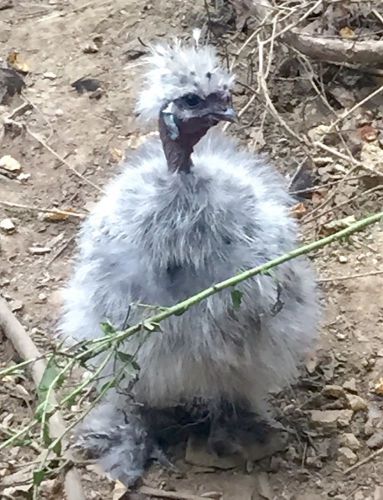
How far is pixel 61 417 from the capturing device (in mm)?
2064

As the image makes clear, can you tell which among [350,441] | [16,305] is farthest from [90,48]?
[350,441]

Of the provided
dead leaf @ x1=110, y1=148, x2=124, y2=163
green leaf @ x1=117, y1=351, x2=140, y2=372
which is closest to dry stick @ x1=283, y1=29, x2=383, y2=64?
dead leaf @ x1=110, y1=148, x2=124, y2=163

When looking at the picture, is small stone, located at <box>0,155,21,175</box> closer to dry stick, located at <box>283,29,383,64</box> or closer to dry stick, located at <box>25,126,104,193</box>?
dry stick, located at <box>25,126,104,193</box>

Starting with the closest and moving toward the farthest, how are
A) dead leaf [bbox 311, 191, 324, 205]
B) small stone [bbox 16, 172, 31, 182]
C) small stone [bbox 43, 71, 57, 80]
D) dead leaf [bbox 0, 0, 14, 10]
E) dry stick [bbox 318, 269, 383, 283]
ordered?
dry stick [bbox 318, 269, 383, 283]
dead leaf [bbox 311, 191, 324, 205]
small stone [bbox 16, 172, 31, 182]
small stone [bbox 43, 71, 57, 80]
dead leaf [bbox 0, 0, 14, 10]

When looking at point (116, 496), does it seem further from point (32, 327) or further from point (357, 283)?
point (357, 283)

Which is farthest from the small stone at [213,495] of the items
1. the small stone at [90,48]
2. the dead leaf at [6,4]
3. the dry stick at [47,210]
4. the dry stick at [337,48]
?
the dead leaf at [6,4]

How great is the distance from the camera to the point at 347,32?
10.0 ft

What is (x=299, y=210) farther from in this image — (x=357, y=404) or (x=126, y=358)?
(x=126, y=358)

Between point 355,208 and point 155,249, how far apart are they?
3.05 ft

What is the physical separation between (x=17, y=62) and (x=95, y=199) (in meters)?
0.67

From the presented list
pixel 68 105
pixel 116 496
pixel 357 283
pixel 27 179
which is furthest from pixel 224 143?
pixel 68 105

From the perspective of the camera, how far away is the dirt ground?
79.6 inches

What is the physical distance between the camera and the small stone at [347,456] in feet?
6.64

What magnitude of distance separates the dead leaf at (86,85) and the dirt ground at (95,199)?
0.02m
